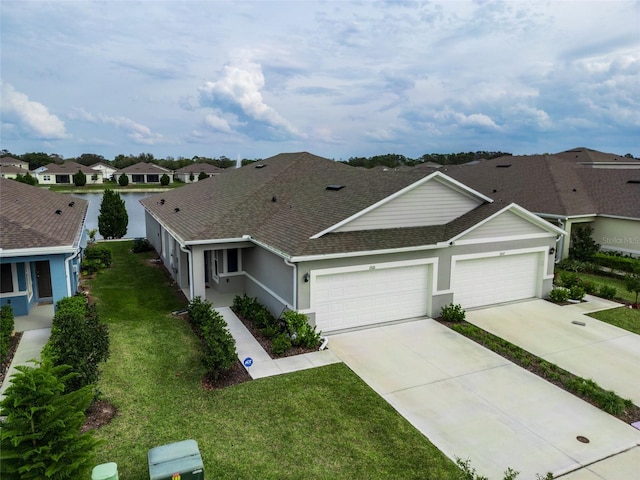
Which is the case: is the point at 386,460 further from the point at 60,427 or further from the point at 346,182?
the point at 346,182

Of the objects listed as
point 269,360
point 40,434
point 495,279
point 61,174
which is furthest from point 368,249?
point 61,174

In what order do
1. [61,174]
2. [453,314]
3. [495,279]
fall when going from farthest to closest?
[61,174] → [495,279] → [453,314]

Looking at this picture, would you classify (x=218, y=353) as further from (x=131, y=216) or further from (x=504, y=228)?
(x=131, y=216)

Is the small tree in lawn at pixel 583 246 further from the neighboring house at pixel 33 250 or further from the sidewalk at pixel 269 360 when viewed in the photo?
the neighboring house at pixel 33 250

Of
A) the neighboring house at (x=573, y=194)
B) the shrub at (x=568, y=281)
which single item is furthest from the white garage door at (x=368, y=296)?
the neighboring house at (x=573, y=194)

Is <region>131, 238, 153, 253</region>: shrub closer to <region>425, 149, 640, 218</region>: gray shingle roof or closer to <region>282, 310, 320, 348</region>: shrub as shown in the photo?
<region>282, 310, 320, 348</region>: shrub

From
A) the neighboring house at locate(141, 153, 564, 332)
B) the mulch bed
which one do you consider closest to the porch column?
the neighboring house at locate(141, 153, 564, 332)

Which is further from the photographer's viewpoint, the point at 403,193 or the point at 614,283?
the point at 614,283
